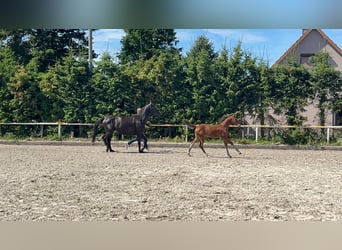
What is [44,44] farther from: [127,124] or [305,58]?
[305,58]

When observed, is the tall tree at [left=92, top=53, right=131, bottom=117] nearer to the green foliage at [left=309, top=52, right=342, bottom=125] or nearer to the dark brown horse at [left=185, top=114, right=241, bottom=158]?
the dark brown horse at [left=185, top=114, right=241, bottom=158]

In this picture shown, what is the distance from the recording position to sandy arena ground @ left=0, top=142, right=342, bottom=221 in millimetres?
4156

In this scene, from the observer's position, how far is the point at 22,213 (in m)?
4.04

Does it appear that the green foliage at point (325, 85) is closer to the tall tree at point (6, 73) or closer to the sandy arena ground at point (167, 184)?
the sandy arena ground at point (167, 184)

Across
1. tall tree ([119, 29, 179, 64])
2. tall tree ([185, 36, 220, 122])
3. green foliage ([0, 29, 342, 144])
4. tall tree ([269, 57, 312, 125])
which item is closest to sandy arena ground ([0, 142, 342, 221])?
green foliage ([0, 29, 342, 144])

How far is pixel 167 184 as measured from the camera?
4.87 meters

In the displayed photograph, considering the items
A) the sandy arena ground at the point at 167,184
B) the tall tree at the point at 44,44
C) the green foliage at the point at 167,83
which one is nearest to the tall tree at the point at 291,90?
the green foliage at the point at 167,83

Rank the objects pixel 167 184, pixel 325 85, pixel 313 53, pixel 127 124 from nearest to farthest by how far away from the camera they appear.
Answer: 1. pixel 167 184
2. pixel 325 85
3. pixel 313 53
4. pixel 127 124

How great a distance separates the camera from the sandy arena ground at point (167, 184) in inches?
164

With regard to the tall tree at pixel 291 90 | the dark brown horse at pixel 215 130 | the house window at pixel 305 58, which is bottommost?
the dark brown horse at pixel 215 130

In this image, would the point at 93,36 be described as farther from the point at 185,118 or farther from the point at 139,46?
the point at 185,118

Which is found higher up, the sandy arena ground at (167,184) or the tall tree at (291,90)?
the tall tree at (291,90)

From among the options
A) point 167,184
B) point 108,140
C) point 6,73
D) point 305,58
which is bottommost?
point 167,184

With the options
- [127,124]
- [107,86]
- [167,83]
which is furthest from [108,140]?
[167,83]
